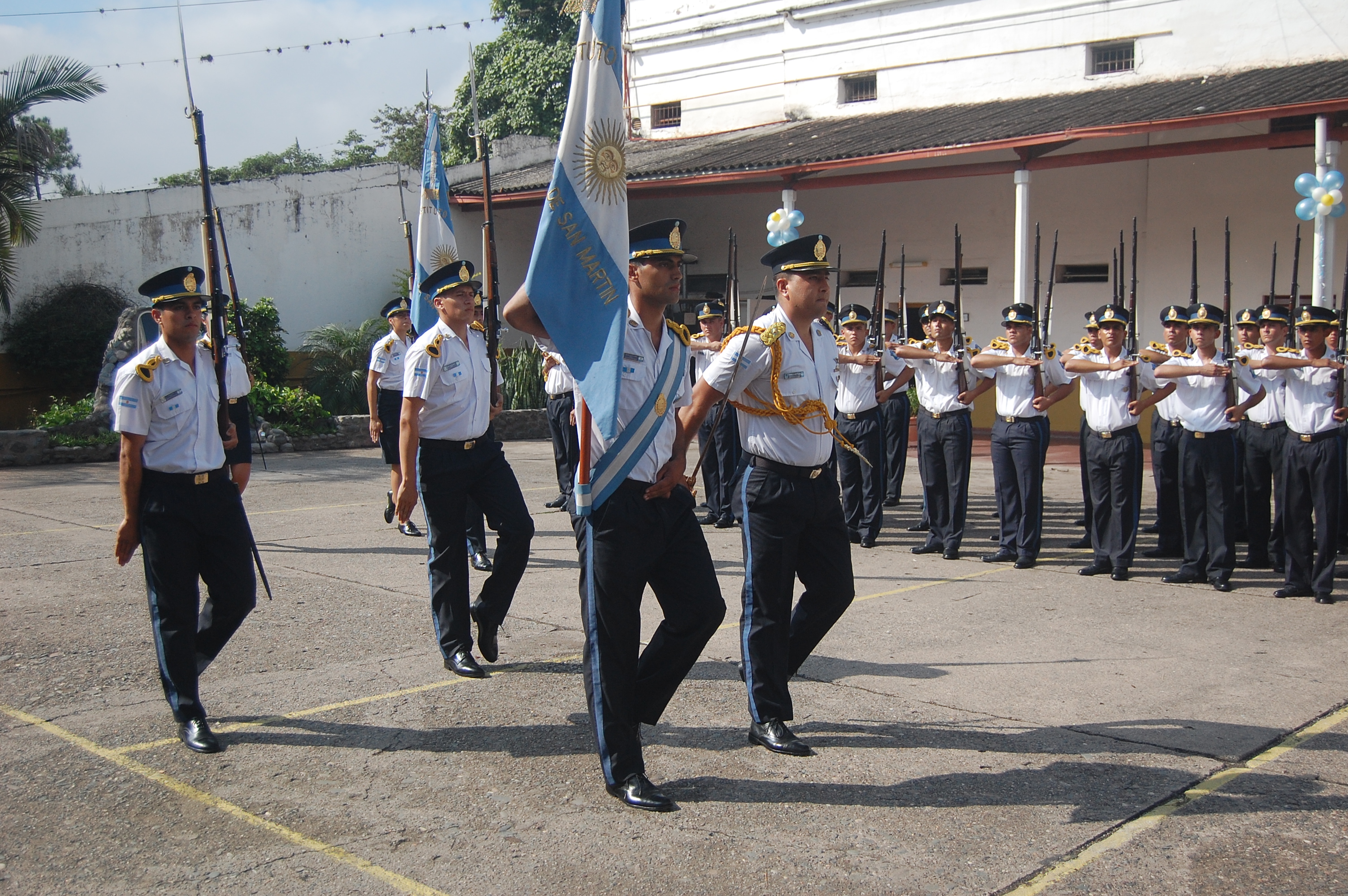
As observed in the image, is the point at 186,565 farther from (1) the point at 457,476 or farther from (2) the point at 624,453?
(2) the point at 624,453

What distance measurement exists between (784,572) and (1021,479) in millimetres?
4688

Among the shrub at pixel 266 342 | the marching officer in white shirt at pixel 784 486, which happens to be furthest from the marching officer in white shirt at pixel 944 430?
the shrub at pixel 266 342

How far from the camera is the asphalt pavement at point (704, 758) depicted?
3520 millimetres

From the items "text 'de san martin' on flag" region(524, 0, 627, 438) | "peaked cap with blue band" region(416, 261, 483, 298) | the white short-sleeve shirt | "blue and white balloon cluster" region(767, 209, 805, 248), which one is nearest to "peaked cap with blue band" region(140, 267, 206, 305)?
the white short-sleeve shirt

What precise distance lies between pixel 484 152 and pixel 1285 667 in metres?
5.02

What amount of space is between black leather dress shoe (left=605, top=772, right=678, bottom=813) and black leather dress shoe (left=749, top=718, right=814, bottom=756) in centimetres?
61

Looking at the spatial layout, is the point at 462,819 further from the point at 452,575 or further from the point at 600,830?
the point at 452,575

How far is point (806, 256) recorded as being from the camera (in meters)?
4.78

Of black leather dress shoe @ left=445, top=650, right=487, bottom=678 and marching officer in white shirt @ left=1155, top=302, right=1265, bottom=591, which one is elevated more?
marching officer in white shirt @ left=1155, top=302, right=1265, bottom=591

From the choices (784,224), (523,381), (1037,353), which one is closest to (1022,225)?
(784,224)

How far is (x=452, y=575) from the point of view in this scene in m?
5.53

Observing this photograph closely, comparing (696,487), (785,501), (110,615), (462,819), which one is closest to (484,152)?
(785,501)

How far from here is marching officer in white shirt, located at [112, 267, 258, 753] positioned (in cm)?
456

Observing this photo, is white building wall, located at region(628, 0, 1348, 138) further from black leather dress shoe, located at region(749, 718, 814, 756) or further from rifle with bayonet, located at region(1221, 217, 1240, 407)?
black leather dress shoe, located at region(749, 718, 814, 756)
